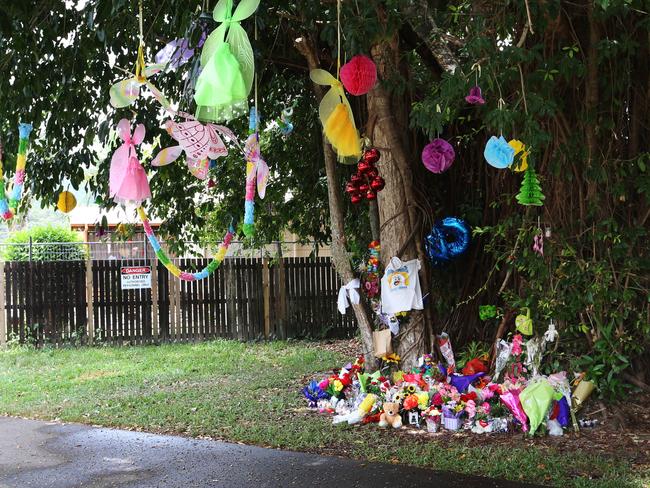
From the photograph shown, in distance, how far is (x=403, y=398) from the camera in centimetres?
641

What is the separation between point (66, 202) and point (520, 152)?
4.62 m

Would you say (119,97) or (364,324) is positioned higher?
(119,97)

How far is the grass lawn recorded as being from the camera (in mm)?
5059

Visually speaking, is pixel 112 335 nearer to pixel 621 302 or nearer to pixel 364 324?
pixel 364 324

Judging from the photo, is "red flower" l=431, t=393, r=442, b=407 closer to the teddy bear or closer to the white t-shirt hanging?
the teddy bear

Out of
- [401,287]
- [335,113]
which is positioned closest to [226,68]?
[335,113]

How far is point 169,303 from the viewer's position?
12.5m

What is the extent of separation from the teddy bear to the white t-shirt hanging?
1047mm

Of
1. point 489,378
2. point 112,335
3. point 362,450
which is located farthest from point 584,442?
point 112,335

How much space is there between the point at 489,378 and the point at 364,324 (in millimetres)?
1442

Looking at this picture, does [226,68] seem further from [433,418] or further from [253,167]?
[433,418]

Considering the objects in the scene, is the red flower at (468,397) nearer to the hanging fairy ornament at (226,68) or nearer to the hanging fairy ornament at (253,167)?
the hanging fairy ornament at (253,167)

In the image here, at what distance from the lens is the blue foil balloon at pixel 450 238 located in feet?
23.1

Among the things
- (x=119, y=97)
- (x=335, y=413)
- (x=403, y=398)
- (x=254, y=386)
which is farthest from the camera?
(x=254, y=386)
